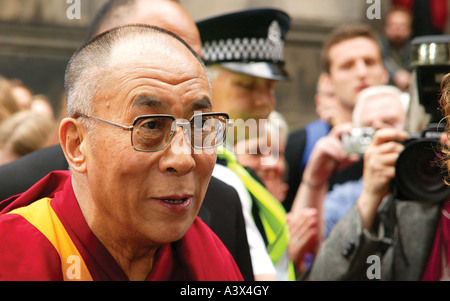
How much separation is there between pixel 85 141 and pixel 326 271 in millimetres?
1473

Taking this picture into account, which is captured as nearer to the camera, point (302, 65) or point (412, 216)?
point (412, 216)

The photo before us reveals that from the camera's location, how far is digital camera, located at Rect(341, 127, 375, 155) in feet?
9.92

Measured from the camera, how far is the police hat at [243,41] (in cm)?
290

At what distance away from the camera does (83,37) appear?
7074 millimetres

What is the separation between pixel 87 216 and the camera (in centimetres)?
171

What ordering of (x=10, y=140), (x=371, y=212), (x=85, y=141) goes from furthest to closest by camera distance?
1. (x=10, y=140)
2. (x=371, y=212)
3. (x=85, y=141)

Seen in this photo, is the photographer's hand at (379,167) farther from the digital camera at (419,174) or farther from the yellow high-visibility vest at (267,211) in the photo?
the yellow high-visibility vest at (267,211)

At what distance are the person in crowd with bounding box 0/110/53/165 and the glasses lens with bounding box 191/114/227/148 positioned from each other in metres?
1.49

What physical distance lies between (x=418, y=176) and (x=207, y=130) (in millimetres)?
1154

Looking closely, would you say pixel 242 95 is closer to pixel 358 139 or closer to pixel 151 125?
pixel 358 139
